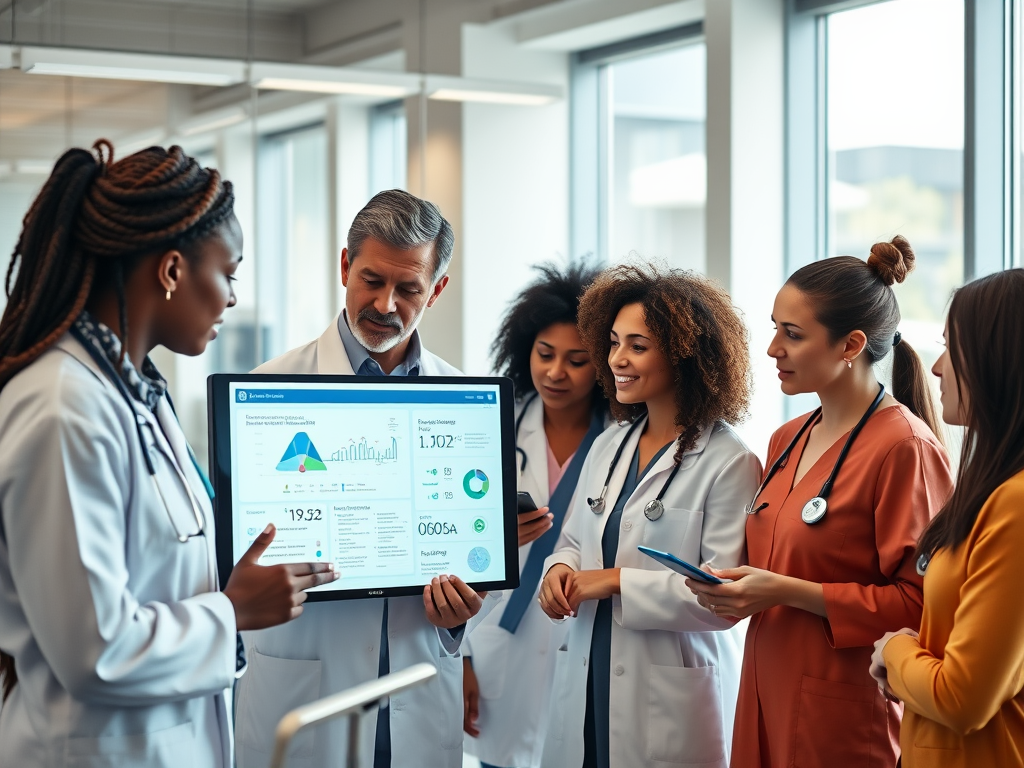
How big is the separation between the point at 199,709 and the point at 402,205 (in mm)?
1209

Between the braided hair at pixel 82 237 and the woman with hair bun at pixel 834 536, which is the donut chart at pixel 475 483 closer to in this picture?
the woman with hair bun at pixel 834 536

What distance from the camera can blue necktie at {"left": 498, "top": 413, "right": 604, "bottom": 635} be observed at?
2730 mm

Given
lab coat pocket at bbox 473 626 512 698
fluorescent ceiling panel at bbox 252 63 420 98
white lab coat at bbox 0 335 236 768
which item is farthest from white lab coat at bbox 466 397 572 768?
fluorescent ceiling panel at bbox 252 63 420 98

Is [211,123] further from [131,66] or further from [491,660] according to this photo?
[491,660]

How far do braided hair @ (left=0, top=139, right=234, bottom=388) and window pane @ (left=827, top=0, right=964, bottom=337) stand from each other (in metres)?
2.87

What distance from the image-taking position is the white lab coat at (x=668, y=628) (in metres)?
2.13

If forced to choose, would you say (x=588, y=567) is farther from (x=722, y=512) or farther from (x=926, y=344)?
(x=926, y=344)

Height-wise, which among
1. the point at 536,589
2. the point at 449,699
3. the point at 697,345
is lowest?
the point at 449,699

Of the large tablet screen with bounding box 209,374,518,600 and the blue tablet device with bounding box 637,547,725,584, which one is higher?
the large tablet screen with bounding box 209,374,518,600

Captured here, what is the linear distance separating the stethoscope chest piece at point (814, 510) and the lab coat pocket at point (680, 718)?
430 millimetres

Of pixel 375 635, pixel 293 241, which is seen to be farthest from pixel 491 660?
pixel 293 241

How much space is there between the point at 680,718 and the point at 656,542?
0.37 metres

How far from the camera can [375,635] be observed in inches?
83.0

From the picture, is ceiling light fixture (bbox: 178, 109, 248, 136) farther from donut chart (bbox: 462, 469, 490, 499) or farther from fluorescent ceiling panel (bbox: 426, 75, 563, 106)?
donut chart (bbox: 462, 469, 490, 499)
